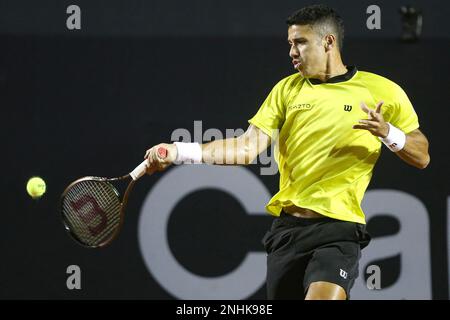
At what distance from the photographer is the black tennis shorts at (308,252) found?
446 centimetres

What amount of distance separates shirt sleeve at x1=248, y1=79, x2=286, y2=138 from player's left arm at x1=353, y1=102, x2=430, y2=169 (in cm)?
55

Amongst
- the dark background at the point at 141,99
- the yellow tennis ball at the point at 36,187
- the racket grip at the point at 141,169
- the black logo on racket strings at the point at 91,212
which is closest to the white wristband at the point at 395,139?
the racket grip at the point at 141,169

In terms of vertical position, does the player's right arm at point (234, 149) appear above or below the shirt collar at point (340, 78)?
below

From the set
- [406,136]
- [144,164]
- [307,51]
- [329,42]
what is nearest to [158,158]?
[144,164]

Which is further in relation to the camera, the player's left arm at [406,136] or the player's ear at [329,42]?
the player's ear at [329,42]

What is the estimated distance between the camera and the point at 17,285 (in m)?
6.82

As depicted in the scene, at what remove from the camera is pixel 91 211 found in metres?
4.95

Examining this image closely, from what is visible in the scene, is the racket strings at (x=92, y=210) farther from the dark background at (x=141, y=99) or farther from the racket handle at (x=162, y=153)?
the dark background at (x=141, y=99)

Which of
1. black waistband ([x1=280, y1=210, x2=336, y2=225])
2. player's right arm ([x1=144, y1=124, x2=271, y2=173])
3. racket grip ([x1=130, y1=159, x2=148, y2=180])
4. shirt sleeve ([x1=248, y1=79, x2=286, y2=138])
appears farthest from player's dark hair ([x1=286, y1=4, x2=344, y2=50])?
racket grip ([x1=130, y1=159, x2=148, y2=180])

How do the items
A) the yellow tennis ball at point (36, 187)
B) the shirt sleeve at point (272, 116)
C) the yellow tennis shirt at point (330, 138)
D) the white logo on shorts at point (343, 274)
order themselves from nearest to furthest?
the white logo on shorts at point (343, 274)
the yellow tennis shirt at point (330, 138)
the shirt sleeve at point (272, 116)
the yellow tennis ball at point (36, 187)

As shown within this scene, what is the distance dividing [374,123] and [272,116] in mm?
Answer: 657

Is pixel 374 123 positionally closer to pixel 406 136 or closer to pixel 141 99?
pixel 406 136

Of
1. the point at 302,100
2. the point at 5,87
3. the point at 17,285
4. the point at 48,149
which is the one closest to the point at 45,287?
the point at 17,285

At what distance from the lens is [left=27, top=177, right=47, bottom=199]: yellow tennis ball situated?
6.62m
